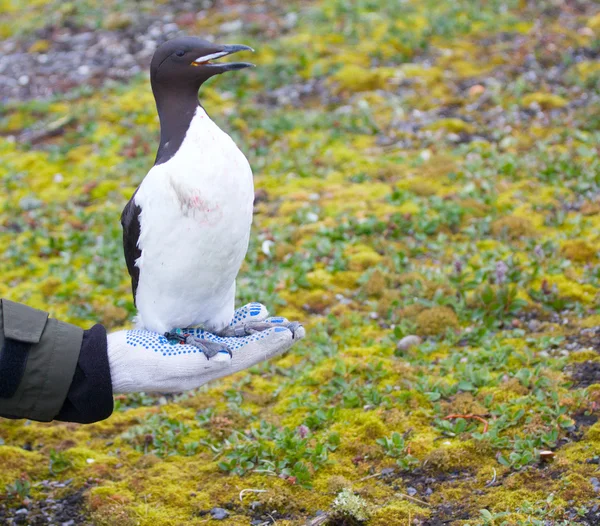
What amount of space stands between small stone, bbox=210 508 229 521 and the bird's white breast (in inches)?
45.6

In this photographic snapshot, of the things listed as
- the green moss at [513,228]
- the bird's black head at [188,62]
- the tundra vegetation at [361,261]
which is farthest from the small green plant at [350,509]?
the green moss at [513,228]

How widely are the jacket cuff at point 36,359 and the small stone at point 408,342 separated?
283 cm

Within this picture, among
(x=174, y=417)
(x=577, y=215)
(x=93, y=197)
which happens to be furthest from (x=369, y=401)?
(x=93, y=197)

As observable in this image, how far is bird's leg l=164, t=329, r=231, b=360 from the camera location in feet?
13.8

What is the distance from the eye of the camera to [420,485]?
187 inches

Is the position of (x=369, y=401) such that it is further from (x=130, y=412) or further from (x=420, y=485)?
(x=130, y=412)

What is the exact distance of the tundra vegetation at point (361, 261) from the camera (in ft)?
16.0

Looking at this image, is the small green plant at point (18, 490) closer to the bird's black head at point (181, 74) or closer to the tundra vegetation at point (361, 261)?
the tundra vegetation at point (361, 261)

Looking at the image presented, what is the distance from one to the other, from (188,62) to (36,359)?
5.49 ft

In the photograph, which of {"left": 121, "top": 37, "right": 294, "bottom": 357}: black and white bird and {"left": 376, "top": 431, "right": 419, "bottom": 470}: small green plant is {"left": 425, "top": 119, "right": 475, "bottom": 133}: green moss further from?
{"left": 121, "top": 37, "right": 294, "bottom": 357}: black and white bird

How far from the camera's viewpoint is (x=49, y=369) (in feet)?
12.9

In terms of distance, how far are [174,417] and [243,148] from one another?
440cm

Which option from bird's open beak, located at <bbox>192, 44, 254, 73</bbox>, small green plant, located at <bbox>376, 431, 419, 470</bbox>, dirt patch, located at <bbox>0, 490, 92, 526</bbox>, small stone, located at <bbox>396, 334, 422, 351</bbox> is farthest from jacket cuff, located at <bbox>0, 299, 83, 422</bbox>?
small stone, located at <bbox>396, 334, 422, 351</bbox>

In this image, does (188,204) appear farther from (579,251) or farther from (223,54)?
(579,251)
